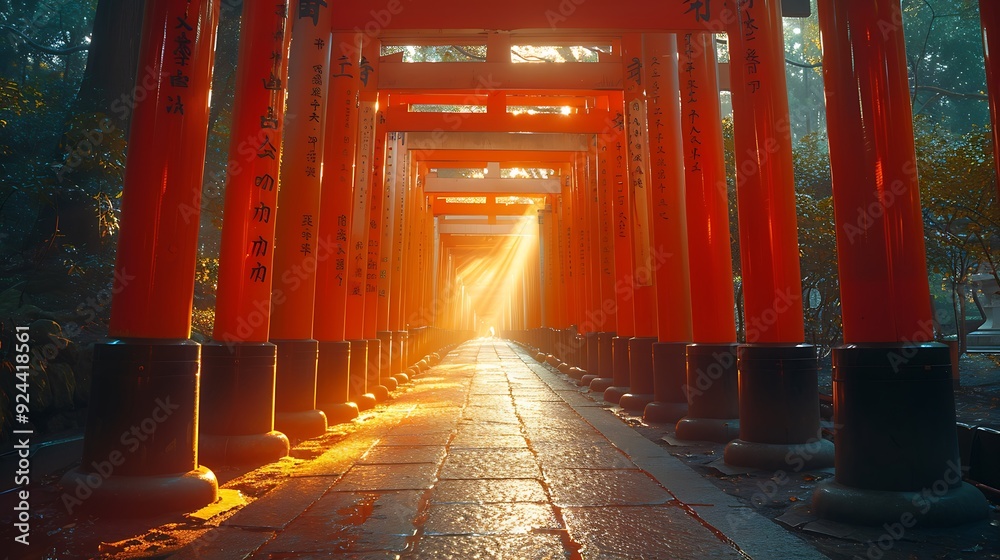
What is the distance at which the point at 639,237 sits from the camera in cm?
707

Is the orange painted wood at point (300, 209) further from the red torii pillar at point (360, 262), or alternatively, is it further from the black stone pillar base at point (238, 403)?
the red torii pillar at point (360, 262)

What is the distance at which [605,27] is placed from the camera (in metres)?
5.88

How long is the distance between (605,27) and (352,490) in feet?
15.2

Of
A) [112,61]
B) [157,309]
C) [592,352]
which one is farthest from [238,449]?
[592,352]

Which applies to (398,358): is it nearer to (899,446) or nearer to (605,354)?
(605,354)

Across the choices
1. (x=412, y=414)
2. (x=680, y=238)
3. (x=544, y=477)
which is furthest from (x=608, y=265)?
(x=544, y=477)

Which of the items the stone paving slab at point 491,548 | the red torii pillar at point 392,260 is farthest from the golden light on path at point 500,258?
the stone paving slab at point 491,548

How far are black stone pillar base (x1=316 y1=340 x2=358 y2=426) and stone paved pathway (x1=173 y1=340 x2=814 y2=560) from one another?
2.30 feet

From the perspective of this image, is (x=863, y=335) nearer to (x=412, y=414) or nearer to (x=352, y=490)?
(x=352, y=490)

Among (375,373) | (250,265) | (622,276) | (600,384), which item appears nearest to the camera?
(250,265)

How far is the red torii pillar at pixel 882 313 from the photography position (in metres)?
2.73

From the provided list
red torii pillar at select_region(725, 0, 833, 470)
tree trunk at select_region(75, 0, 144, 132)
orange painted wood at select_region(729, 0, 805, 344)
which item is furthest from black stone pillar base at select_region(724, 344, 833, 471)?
tree trunk at select_region(75, 0, 144, 132)

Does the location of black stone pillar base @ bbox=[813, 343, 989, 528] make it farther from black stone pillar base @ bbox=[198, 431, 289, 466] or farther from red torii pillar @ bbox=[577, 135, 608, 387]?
red torii pillar @ bbox=[577, 135, 608, 387]

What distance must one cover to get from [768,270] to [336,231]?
395cm
